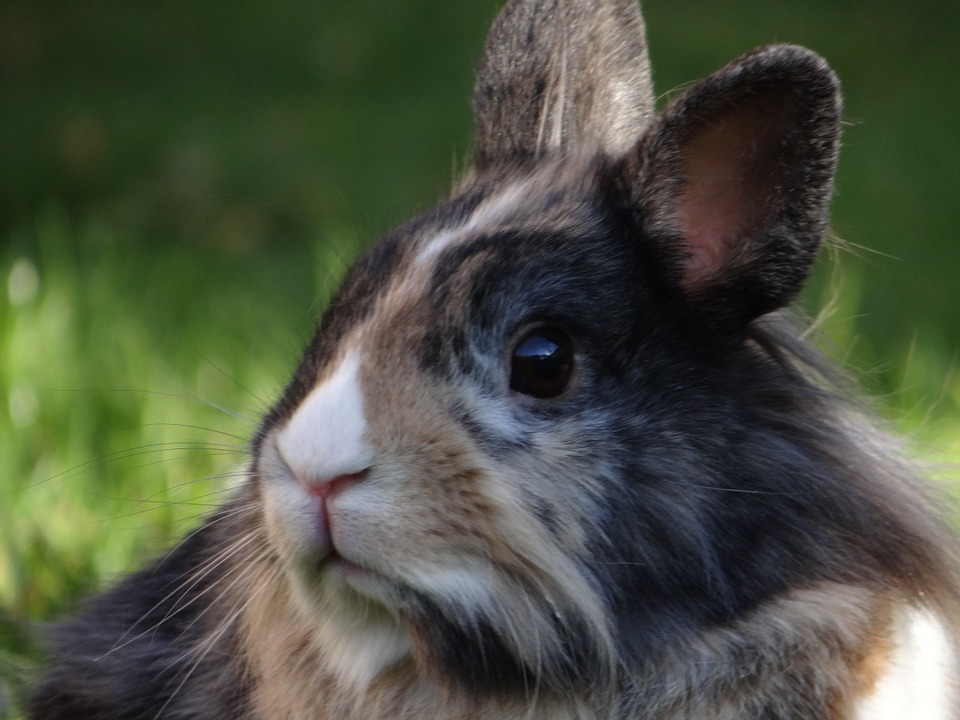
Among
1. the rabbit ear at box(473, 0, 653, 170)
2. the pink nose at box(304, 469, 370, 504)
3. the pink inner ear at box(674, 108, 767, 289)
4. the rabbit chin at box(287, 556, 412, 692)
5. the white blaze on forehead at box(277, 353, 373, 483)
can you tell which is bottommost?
the rabbit chin at box(287, 556, 412, 692)

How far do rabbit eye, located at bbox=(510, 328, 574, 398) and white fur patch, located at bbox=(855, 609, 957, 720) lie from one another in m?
0.69

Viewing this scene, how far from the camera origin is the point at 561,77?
8.95ft

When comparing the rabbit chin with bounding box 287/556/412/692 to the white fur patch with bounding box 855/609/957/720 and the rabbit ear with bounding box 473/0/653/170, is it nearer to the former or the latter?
the white fur patch with bounding box 855/609/957/720

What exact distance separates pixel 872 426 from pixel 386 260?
90 cm

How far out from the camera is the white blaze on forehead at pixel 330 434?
1.98m

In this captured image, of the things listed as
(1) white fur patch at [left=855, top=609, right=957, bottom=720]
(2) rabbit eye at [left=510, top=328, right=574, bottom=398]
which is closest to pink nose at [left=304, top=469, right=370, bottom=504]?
(2) rabbit eye at [left=510, top=328, right=574, bottom=398]

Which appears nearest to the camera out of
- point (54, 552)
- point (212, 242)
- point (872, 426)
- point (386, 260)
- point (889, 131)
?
point (386, 260)

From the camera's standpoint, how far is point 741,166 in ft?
7.20

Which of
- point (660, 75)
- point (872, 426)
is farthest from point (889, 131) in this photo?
point (872, 426)

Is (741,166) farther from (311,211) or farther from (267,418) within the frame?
(311,211)

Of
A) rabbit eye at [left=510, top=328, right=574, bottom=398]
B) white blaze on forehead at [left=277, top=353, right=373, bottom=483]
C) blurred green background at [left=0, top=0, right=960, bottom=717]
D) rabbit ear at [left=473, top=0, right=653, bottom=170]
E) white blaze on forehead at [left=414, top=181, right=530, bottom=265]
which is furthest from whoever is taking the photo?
blurred green background at [left=0, top=0, right=960, bottom=717]

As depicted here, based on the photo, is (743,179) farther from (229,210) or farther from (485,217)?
(229,210)

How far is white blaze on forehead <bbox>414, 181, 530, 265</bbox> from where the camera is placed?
2.25 meters

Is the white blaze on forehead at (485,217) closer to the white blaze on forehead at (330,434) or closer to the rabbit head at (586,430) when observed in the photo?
the rabbit head at (586,430)
